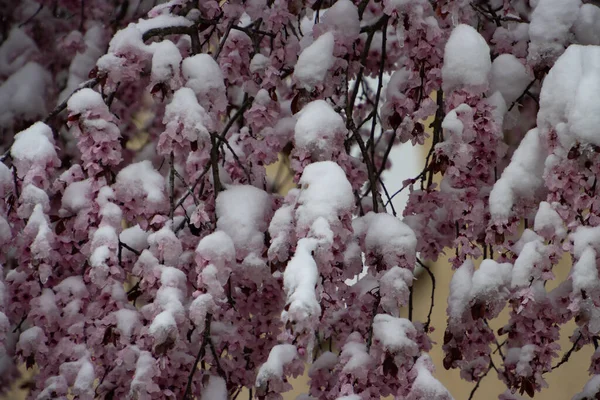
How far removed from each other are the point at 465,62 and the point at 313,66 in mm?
346

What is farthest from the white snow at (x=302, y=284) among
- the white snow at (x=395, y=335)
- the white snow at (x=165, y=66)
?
the white snow at (x=165, y=66)

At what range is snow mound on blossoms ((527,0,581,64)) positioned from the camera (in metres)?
1.94

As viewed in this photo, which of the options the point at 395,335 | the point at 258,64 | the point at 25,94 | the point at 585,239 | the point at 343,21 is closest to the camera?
the point at 585,239

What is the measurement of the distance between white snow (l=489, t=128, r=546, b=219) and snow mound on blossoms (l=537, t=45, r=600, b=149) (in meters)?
0.08

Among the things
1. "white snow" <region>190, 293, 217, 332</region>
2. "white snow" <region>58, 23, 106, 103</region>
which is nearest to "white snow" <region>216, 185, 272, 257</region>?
"white snow" <region>190, 293, 217, 332</region>

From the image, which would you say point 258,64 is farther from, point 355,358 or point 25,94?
point 25,94

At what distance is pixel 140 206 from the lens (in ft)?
6.73

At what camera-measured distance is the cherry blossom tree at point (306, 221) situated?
174cm

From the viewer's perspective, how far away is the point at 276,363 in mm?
1810

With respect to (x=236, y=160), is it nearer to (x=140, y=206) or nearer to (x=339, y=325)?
(x=140, y=206)

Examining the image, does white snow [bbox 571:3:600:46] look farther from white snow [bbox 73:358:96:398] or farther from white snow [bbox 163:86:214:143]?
white snow [bbox 73:358:96:398]

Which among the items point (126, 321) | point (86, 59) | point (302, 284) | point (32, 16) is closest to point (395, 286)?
point (302, 284)

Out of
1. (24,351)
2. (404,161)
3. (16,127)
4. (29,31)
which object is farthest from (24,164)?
(404,161)

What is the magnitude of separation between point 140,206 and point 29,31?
1781 millimetres
